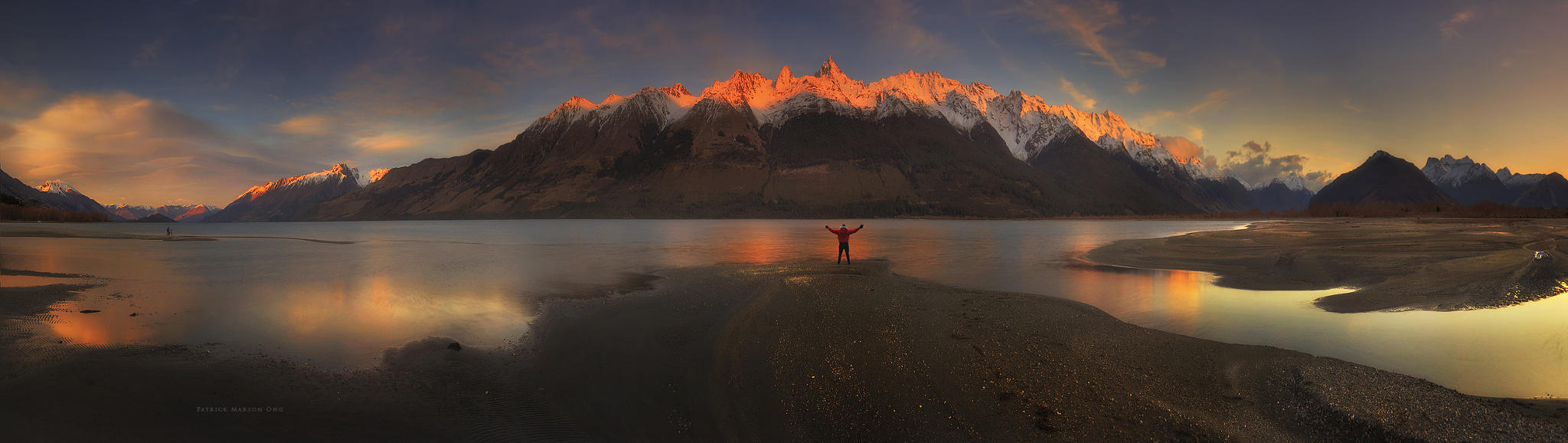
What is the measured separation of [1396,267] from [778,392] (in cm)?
2584

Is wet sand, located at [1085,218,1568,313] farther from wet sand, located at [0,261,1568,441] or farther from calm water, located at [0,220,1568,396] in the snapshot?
wet sand, located at [0,261,1568,441]

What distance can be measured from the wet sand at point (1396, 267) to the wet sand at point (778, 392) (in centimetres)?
963

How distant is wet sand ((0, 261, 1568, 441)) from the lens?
6.74 m

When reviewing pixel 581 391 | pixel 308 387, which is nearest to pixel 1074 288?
pixel 581 391

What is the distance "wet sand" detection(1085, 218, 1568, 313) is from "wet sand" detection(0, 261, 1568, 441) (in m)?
9.63

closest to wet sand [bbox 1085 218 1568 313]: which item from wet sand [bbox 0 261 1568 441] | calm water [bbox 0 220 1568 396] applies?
calm water [bbox 0 220 1568 396]

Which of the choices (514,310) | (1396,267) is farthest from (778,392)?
(1396,267)

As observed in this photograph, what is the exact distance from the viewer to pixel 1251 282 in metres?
20.5

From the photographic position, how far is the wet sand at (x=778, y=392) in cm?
674

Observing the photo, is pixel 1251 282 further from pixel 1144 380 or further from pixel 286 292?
pixel 286 292

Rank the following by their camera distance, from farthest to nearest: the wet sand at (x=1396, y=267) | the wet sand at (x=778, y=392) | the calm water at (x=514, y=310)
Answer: the wet sand at (x=1396, y=267) → the calm water at (x=514, y=310) → the wet sand at (x=778, y=392)

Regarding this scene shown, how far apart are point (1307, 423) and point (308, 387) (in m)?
14.3

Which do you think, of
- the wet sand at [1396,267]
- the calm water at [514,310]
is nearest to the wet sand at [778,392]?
the calm water at [514,310]

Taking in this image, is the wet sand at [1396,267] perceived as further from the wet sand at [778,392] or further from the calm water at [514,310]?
the wet sand at [778,392]
